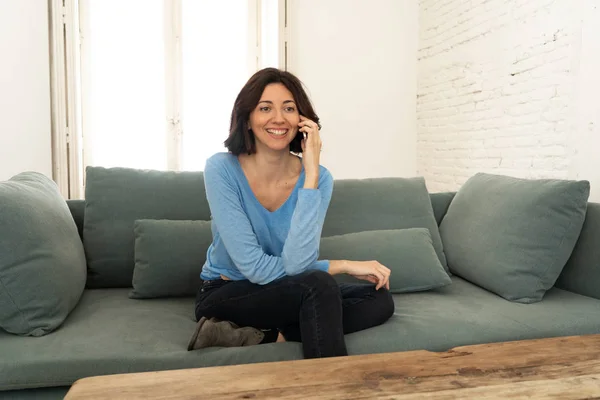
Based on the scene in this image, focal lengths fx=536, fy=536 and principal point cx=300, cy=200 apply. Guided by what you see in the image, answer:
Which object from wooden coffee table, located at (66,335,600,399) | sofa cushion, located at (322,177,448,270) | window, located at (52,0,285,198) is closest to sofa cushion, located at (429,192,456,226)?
sofa cushion, located at (322,177,448,270)

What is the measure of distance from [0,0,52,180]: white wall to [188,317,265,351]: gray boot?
7.42 ft

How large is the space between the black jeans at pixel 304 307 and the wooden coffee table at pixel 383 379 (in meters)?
0.36

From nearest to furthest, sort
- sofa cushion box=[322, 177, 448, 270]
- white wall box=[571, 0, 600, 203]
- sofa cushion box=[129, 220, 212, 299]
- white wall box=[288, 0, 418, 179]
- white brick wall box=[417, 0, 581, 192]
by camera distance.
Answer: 1. sofa cushion box=[129, 220, 212, 299]
2. sofa cushion box=[322, 177, 448, 270]
3. white wall box=[571, 0, 600, 203]
4. white brick wall box=[417, 0, 581, 192]
5. white wall box=[288, 0, 418, 179]

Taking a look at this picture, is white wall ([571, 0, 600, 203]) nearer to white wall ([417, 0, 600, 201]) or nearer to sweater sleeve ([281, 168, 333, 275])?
white wall ([417, 0, 600, 201])

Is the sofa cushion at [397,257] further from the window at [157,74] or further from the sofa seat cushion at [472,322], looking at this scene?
the window at [157,74]

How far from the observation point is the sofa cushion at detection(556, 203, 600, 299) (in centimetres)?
200

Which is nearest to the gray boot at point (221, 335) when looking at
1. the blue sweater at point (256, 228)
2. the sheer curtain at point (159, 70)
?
the blue sweater at point (256, 228)

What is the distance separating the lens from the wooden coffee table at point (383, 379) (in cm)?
98

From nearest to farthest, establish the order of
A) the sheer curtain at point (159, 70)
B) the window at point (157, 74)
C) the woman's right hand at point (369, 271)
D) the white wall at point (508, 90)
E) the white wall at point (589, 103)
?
the woman's right hand at point (369, 271) → the white wall at point (589, 103) → the white wall at point (508, 90) → the window at point (157, 74) → the sheer curtain at point (159, 70)

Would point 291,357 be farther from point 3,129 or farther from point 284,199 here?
point 3,129

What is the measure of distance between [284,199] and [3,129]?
2253mm

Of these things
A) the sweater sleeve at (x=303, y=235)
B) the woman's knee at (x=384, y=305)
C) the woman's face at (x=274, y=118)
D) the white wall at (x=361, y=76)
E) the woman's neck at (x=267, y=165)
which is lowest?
the woman's knee at (x=384, y=305)

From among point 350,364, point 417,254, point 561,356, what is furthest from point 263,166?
point 561,356

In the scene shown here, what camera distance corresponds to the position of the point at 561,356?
120 cm
